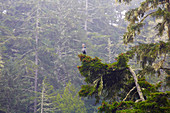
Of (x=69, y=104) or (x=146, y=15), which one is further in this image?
(x=69, y=104)

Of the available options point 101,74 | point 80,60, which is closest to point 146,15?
point 101,74

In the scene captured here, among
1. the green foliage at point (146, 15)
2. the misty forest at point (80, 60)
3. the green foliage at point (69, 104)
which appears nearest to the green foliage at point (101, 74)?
the misty forest at point (80, 60)

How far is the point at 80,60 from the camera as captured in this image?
5891 millimetres

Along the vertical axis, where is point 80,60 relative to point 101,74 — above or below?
above

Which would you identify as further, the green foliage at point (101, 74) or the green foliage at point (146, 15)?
the green foliage at point (146, 15)

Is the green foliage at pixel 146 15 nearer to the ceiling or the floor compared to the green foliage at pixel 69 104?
nearer to the ceiling

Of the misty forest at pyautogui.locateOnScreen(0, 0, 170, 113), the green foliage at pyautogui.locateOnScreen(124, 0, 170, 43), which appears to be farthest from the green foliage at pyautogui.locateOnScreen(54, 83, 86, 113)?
the green foliage at pyautogui.locateOnScreen(124, 0, 170, 43)

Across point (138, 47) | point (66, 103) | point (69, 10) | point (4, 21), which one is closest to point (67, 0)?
point (69, 10)

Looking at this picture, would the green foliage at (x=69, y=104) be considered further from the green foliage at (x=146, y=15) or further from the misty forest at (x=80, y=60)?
the green foliage at (x=146, y=15)

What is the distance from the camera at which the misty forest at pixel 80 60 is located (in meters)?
5.79

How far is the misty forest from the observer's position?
5.79 m

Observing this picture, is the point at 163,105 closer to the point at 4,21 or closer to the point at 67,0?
the point at 4,21

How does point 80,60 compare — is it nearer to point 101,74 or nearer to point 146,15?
point 101,74

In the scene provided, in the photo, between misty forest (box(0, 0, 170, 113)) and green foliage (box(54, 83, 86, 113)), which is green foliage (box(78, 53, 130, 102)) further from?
green foliage (box(54, 83, 86, 113))
